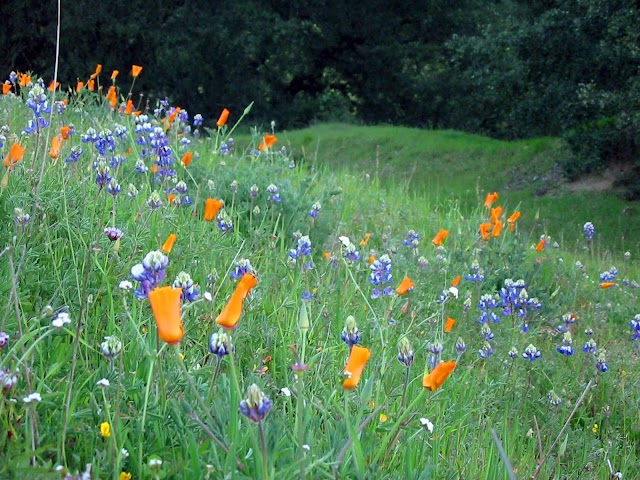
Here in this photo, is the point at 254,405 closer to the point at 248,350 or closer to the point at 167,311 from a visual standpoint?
the point at 167,311

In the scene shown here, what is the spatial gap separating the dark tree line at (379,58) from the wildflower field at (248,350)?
9.17 meters

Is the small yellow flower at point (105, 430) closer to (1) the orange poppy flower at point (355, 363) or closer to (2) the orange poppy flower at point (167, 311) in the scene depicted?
(2) the orange poppy flower at point (167, 311)

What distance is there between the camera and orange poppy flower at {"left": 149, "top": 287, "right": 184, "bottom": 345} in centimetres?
121

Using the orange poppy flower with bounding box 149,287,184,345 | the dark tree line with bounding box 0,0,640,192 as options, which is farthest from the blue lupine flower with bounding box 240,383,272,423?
the dark tree line with bounding box 0,0,640,192

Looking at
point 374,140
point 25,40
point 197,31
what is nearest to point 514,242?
point 374,140

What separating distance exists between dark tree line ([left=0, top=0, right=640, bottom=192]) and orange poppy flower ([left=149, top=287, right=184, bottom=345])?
1195 centimetres

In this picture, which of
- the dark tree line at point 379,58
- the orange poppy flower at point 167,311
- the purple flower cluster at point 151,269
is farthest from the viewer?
the dark tree line at point 379,58

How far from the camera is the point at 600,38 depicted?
1273cm

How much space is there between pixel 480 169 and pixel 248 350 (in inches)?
528

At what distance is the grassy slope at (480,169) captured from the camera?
1185 centimetres

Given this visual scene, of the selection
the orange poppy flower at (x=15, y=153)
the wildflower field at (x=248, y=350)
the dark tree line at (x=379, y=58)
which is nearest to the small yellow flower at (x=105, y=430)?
the wildflower field at (x=248, y=350)

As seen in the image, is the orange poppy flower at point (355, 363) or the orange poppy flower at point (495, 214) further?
the orange poppy flower at point (495, 214)

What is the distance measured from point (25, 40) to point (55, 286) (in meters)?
22.4

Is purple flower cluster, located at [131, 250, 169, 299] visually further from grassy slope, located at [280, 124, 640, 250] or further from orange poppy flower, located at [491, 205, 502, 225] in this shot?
grassy slope, located at [280, 124, 640, 250]
